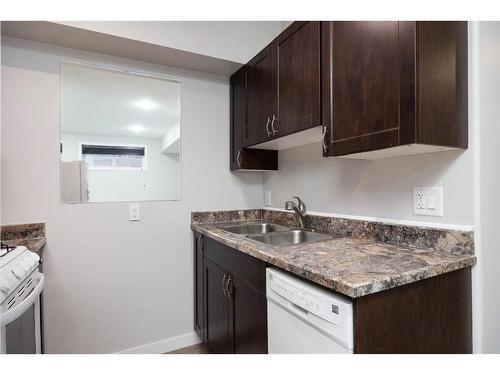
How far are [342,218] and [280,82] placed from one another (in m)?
0.89

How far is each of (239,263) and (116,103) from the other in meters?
1.43

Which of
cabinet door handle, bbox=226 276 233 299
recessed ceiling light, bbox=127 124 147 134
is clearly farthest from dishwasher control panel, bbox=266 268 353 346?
recessed ceiling light, bbox=127 124 147 134

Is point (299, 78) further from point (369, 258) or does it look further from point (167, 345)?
point (167, 345)

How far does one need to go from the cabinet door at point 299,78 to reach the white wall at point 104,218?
0.78 m

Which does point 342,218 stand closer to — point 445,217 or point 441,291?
point 445,217

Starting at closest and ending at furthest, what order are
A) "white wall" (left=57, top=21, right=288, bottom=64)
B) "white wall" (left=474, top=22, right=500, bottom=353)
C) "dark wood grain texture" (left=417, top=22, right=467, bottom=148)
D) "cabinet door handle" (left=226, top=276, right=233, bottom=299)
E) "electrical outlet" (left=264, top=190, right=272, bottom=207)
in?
"dark wood grain texture" (left=417, top=22, right=467, bottom=148)
"white wall" (left=474, top=22, right=500, bottom=353)
"cabinet door handle" (left=226, top=276, right=233, bottom=299)
"white wall" (left=57, top=21, right=288, bottom=64)
"electrical outlet" (left=264, top=190, right=272, bottom=207)

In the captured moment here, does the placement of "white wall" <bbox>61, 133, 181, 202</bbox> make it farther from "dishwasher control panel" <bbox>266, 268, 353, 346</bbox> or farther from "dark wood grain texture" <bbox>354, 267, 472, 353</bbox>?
"dark wood grain texture" <bbox>354, 267, 472, 353</bbox>

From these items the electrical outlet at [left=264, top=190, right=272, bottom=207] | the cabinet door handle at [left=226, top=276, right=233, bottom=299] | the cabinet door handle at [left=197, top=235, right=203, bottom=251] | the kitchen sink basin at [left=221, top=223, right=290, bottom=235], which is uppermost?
the electrical outlet at [left=264, top=190, right=272, bottom=207]

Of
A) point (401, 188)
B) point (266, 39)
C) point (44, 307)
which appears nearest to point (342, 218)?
point (401, 188)

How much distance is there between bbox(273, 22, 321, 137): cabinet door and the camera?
1.38m

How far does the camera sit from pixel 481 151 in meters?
1.08

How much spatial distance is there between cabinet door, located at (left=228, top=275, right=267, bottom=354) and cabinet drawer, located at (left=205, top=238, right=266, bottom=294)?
0.04 m

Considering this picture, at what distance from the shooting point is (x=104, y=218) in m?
1.90
